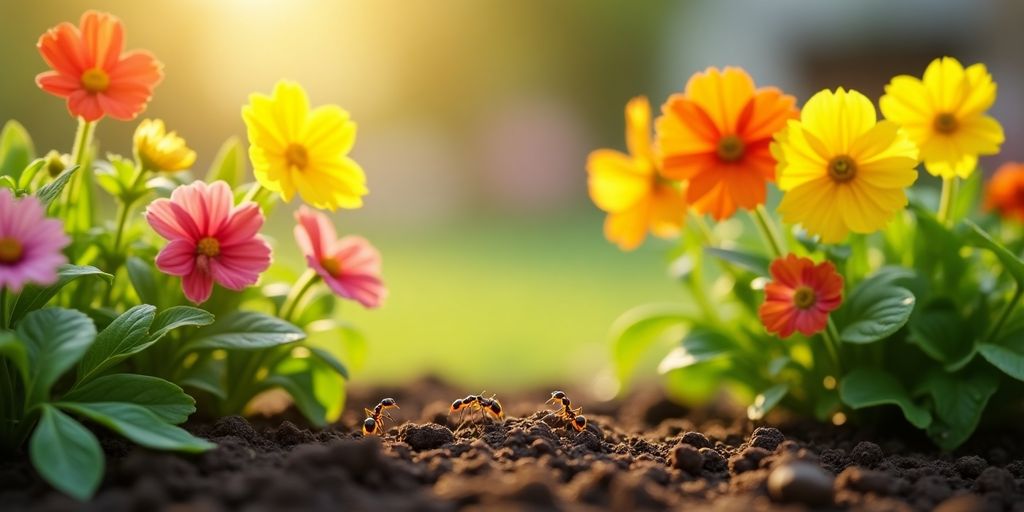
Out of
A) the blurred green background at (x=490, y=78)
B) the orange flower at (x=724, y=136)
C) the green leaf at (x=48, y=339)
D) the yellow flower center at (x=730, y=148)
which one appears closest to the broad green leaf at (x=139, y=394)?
the green leaf at (x=48, y=339)

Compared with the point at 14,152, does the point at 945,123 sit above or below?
above

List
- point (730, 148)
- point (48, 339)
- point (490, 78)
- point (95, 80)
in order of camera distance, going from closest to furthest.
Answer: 1. point (48, 339)
2. point (95, 80)
3. point (730, 148)
4. point (490, 78)

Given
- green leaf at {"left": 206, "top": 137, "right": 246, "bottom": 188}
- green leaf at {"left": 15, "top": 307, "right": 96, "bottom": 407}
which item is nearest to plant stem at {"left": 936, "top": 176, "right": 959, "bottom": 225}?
green leaf at {"left": 206, "top": 137, "right": 246, "bottom": 188}

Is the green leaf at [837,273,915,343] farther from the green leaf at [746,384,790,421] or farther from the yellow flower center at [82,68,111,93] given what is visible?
the yellow flower center at [82,68,111,93]

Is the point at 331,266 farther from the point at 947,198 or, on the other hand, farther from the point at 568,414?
the point at 947,198

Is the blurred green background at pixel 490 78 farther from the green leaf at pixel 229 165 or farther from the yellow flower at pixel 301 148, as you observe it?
the yellow flower at pixel 301 148

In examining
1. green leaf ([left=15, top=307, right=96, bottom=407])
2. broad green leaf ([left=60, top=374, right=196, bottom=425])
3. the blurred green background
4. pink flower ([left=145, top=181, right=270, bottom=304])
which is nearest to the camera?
green leaf ([left=15, top=307, right=96, bottom=407])

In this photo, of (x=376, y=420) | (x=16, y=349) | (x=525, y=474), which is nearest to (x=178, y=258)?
(x=16, y=349)

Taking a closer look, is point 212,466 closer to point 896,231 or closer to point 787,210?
point 787,210
